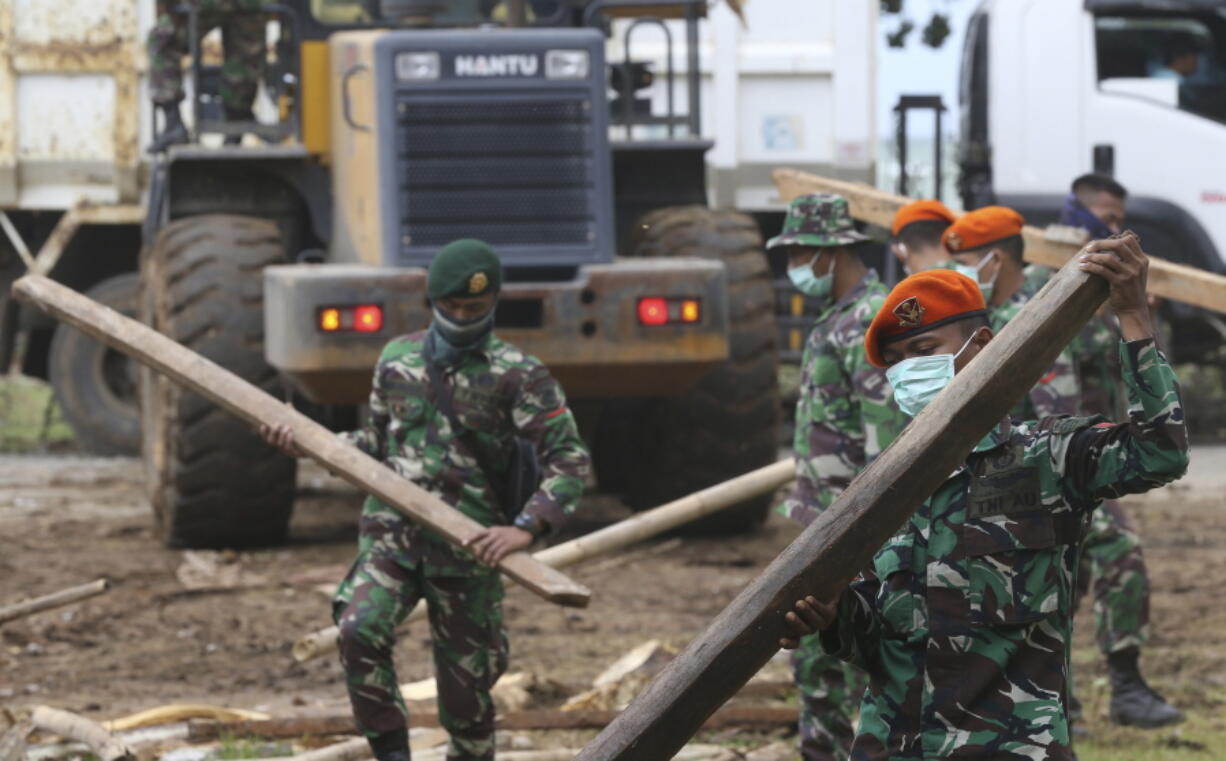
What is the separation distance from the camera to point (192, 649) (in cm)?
895

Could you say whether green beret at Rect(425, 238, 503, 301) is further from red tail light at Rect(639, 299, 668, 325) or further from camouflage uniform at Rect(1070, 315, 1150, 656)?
red tail light at Rect(639, 299, 668, 325)

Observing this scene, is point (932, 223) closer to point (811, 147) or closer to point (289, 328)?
point (289, 328)

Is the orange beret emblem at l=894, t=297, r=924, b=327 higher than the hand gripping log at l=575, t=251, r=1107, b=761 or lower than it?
higher

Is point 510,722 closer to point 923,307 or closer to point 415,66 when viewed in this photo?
point 923,307

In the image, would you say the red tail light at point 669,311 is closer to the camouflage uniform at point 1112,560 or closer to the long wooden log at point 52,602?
the camouflage uniform at point 1112,560

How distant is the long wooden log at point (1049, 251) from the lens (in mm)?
7055

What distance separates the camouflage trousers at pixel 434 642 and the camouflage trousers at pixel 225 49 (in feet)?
16.8

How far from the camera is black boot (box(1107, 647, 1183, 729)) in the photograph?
7.48m

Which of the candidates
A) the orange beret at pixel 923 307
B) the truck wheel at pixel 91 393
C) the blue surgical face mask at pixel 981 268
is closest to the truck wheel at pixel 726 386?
the blue surgical face mask at pixel 981 268

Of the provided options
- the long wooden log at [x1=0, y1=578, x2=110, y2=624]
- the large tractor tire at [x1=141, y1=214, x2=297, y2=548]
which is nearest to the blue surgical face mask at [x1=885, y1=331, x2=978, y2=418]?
the long wooden log at [x1=0, y1=578, x2=110, y2=624]

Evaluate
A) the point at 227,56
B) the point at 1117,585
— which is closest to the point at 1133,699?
the point at 1117,585

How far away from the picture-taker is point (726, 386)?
36.2 feet

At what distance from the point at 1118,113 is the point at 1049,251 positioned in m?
7.53

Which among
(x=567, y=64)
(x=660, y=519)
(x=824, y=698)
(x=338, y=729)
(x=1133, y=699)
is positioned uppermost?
(x=567, y=64)
